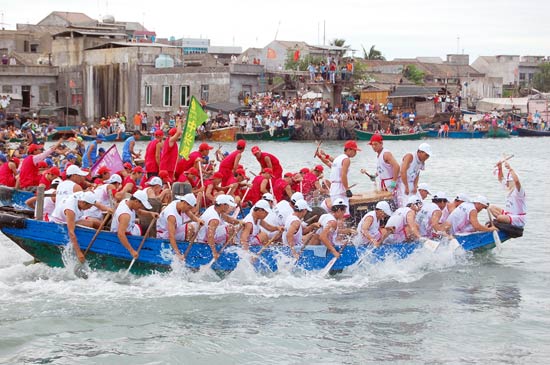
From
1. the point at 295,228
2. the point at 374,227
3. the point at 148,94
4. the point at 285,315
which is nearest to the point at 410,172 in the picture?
the point at 374,227

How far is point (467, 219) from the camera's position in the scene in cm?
1462

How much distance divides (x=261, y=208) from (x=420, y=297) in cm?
281

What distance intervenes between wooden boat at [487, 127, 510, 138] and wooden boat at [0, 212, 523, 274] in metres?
45.2

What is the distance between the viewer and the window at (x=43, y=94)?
58.2 m

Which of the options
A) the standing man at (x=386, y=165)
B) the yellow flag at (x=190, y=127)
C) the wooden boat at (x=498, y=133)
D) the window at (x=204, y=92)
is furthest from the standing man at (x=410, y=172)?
the wooden boat at (x=498, y=133)

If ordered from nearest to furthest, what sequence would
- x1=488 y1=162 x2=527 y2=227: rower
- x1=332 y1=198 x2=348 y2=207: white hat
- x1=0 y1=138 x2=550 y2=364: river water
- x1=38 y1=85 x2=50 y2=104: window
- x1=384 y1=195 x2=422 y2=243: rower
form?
x1=0 y1=138 x2=550 y2=364: river water < x1=332 y1=198 x2=348 y2=207: white hat < x1=384 y1=195 x2=422 y2=243: rower < x1=488 y1=162 x2=527 y2=227: rower < x1=38 y1=85 x2=50 y2=104: window

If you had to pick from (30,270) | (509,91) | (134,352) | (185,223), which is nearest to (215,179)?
(185,223)

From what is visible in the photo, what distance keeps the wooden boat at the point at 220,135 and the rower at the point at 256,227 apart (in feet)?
112

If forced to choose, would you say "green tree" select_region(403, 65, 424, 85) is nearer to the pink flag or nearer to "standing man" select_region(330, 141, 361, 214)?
the pink flag

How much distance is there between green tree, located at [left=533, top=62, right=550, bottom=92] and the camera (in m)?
89.8

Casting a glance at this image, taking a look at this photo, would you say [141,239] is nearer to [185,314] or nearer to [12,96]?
[185,314]

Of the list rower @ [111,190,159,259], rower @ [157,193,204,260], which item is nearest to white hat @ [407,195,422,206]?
rower @ [157,193,204,260]

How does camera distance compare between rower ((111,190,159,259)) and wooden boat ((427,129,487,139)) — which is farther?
wooden boat ((427,129,487,139))

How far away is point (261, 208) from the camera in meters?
12.9
